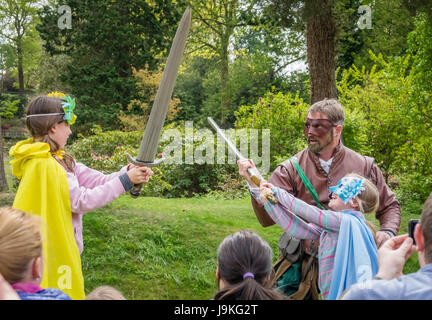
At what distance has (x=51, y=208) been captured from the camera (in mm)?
2539

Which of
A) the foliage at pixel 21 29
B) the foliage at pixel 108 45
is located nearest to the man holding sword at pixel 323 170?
the foliage at pixel 108 45

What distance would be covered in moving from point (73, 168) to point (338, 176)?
6.00ft

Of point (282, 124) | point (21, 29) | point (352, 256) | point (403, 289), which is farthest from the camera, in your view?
Answer: point (21, 29)

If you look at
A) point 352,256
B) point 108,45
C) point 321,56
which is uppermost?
point 108,45

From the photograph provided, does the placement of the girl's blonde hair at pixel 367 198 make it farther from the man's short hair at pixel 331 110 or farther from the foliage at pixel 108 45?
the foliage at pixel 108 45

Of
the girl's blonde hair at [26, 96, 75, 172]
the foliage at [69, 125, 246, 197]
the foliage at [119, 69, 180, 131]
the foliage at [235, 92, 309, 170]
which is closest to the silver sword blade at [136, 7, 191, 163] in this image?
the girl's blonde hair at [26, 96, 75, 172]

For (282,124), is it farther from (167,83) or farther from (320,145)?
(167,83)

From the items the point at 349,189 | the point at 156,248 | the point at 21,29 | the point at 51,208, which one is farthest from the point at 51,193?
the point at 21,29

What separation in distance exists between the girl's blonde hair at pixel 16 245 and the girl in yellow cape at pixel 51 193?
0.78 meters

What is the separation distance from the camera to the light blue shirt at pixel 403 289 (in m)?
1.48

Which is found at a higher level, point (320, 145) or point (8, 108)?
point (8, 108)

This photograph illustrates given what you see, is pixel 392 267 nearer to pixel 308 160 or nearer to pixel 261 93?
pixel 308 160

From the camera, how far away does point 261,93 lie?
2605 cm

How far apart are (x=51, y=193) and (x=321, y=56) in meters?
5.71
